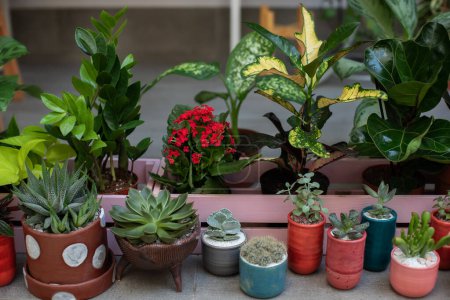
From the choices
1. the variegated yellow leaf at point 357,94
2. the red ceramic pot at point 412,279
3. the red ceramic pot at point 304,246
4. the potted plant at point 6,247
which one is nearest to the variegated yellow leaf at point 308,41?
the variegated yellow leaf at point 357,94

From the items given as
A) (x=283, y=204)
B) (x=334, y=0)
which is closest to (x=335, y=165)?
(x=283, y=204)

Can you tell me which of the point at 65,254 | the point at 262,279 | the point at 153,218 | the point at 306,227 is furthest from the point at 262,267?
the point at 65,254

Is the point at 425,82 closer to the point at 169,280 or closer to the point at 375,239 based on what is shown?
the point at 375,239

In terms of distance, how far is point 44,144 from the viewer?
1.36 m

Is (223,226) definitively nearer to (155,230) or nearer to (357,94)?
(155,230)

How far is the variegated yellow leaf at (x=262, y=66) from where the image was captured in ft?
4.02

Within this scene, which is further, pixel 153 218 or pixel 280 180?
pixel 280 180

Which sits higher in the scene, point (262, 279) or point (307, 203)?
point (307, 203)

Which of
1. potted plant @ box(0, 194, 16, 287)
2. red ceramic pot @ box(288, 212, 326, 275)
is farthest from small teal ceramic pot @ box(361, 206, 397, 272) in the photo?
potted plant @ box(0, 194, 16, 287)

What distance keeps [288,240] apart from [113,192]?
17.4 inches

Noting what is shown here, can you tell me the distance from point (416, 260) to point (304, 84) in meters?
0.46

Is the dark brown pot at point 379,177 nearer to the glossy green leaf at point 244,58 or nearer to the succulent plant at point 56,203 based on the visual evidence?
the glossy green leaf at point 244,58

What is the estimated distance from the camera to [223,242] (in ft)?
4.00

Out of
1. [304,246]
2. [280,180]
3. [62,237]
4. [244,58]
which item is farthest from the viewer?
[244,58]
